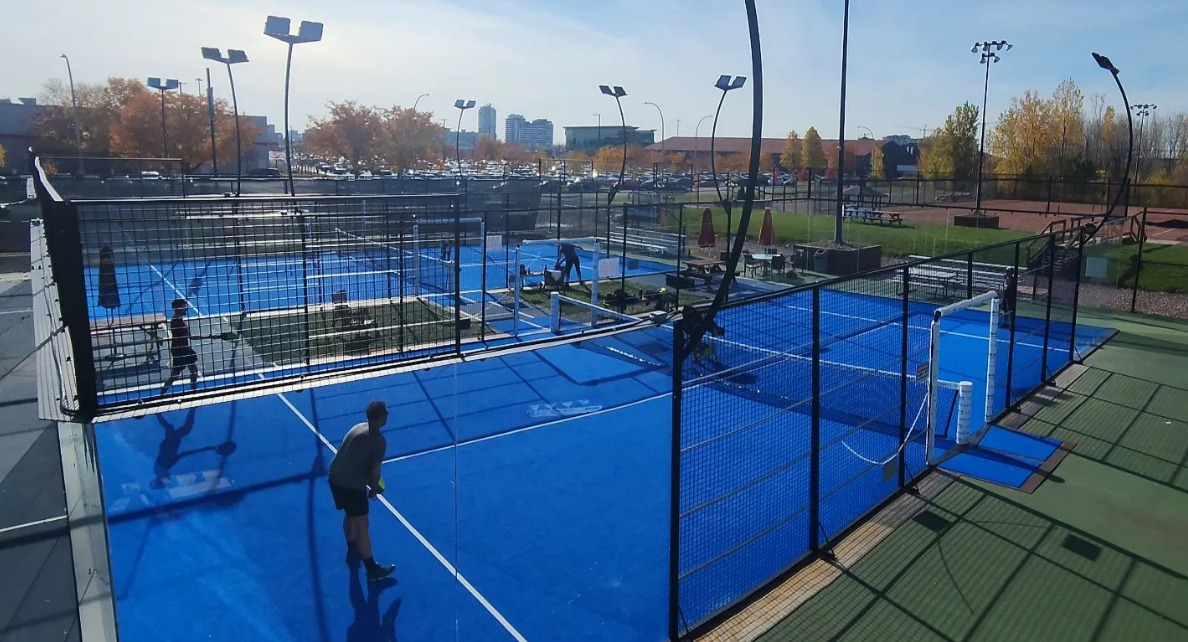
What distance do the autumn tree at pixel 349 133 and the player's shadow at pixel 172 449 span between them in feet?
199

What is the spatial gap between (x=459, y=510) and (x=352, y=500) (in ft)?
5.56

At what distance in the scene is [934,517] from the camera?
28.5 ft

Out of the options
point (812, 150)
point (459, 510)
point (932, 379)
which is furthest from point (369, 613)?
point (812, 150)

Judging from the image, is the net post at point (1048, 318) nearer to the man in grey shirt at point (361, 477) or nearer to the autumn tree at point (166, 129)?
the man in grey shirt at point (361, 477)

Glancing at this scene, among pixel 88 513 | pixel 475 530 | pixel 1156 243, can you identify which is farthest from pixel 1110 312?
pixel 88 513

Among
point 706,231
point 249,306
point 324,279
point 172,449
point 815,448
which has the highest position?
point 706,231

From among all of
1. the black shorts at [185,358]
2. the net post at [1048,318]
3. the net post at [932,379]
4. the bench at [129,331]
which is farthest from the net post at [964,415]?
the bench at [129,331]

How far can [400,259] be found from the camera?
38.8 feet

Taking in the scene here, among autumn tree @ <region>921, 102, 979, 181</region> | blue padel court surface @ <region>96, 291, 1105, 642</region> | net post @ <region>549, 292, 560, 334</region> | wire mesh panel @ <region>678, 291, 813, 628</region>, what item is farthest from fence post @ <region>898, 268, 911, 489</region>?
autumn tree @ <region>921, 102, 979, 181</region>

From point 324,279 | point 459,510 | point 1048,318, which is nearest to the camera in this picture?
point 459,510

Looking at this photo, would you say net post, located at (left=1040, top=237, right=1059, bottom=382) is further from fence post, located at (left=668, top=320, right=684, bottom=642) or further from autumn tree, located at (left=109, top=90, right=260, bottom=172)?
autumn tree, located at (left=109, top=90, right=260, bottom=172)

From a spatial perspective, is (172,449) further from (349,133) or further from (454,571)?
(349,133)

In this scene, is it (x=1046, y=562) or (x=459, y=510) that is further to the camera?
(x=459, y=510)

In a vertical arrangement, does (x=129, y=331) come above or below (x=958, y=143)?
below
